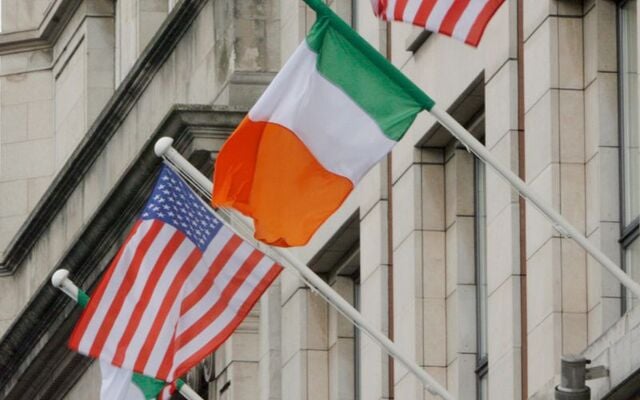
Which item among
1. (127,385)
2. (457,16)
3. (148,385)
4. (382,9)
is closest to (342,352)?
(148,385)

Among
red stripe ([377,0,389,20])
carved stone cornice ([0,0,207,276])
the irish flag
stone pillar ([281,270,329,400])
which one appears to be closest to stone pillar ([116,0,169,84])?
carved stone cornice ([0,0,207,276])

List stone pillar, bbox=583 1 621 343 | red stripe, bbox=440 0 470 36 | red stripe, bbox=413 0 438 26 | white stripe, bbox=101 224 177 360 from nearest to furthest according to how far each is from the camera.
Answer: red stripe, bbox=440 0 470 36 < red stripe, bbox=413 0 438 26 < stone pillar, bbox=583 1 621 343 < white stripe, bbox=101 224 177 360

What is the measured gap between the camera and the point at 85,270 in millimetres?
48750

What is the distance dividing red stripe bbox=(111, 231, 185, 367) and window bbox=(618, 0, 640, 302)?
14.3ft

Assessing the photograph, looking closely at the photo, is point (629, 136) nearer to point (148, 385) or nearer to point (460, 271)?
point (460, 271)

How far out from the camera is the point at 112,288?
1244 inches

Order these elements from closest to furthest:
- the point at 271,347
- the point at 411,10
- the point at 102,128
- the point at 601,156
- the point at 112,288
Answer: the point at 411,10 → the point at 601,156 → the point at 112,288 → the point at 271,347 → the point at 102,128

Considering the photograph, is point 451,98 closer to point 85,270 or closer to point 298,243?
point 298,243

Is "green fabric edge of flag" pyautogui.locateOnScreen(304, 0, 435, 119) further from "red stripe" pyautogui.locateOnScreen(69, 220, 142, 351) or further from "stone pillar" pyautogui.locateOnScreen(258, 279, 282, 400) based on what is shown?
"stone pillar" pyautogui.locateOnScreen(258, 279, 282, 400)

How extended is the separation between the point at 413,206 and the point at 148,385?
3.26 meters

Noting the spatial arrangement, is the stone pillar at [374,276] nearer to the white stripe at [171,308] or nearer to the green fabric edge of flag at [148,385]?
the green fabric edge of flag at [148,385]

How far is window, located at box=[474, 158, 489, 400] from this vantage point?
108 feet

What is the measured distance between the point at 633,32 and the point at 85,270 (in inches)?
802

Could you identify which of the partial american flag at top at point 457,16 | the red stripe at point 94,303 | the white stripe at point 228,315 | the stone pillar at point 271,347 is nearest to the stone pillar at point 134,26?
the stone pillar at point 271,347
